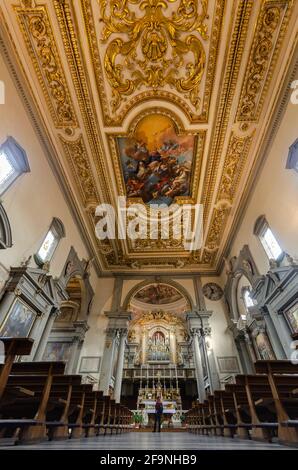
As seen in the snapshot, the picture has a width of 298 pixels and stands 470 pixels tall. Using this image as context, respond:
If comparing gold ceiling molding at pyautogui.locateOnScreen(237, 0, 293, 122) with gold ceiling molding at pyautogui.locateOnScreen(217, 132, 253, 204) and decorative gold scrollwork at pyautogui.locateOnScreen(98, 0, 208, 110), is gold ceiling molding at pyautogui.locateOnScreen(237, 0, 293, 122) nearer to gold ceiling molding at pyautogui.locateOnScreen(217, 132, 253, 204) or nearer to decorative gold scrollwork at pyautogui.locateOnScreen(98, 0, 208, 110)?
gold ceiling molding at pyautogui.locateOnScreen(217, 132, 253, 204)

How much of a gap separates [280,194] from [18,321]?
8127 millimetres

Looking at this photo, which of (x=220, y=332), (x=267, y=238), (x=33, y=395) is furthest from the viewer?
(x=220, y=332)

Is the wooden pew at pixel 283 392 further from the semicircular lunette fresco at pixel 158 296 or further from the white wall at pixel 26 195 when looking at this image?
the semicircular lunette fresco at pixel 158 296

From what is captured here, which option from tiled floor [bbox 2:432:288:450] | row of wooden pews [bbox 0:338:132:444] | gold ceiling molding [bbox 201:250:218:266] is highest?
gold ceiling molding [bbox 201:250:218:266]

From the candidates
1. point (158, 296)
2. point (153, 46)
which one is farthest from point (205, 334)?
point (153, 46)

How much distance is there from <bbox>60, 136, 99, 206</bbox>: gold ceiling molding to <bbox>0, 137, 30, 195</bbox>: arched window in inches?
75.1

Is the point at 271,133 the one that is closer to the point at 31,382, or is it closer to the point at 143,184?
the point at 143,184

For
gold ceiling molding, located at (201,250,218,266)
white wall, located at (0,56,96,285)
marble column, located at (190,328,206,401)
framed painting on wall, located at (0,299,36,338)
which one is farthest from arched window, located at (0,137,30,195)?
marble column, located at (190,328,206,401)

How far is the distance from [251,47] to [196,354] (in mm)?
11239

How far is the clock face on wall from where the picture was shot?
12391 mm

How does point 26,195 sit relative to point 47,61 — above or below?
below

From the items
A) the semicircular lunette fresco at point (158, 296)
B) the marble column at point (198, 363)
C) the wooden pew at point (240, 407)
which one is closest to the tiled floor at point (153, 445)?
the wooden pew at point (240, 407)

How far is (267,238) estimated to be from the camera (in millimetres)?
7918
